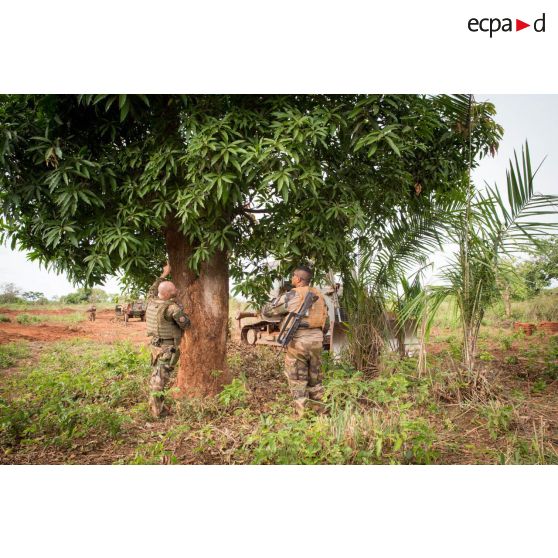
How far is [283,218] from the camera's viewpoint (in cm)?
457

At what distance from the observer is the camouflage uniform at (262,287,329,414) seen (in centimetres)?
480

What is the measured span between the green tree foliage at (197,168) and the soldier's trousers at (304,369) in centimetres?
90

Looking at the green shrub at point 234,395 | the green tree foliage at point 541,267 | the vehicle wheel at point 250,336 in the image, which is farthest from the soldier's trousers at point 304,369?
the vehicle wheel at point 250,336

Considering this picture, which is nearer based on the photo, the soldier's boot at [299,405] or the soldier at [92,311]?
the soldier's boot at [299,405]

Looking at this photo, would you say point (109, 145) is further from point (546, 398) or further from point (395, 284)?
point (546, 398)

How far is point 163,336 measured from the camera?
197 inches

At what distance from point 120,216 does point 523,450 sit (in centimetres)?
411

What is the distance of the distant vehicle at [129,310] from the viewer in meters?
7.09

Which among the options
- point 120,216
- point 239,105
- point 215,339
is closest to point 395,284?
point 215,339

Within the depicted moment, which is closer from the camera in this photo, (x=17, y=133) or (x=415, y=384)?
(x=17, y=133)

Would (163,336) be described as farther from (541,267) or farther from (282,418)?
(541,267)

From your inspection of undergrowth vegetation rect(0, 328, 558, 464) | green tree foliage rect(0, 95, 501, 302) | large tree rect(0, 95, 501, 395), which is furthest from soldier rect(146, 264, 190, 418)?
green tree foliage rect(0, 95, 501, 302)
